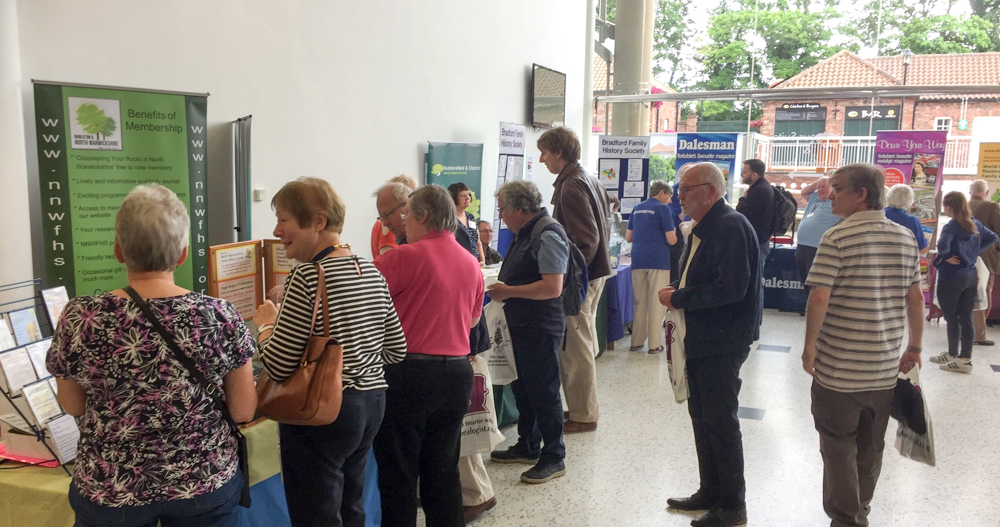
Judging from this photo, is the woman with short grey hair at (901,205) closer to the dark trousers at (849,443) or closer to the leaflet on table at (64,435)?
the dark trousers at (849,443)

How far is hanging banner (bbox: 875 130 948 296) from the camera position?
784cm

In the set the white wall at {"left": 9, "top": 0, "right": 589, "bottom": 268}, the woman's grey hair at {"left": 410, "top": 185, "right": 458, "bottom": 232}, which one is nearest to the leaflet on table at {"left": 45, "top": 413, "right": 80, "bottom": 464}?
the woman's grey hair at {"left": 410, "top": 185, "right": 458, "bottom": 232}

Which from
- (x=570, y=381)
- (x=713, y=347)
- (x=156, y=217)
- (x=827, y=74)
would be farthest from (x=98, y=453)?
(x=827, y=74)

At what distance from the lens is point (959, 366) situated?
17.4 ft

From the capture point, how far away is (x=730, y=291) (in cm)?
252

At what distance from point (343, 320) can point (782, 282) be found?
22.6ft

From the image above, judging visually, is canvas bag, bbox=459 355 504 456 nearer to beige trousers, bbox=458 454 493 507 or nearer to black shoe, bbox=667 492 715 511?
beige trousers, bbox=458 454 493 507

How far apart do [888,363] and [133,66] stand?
3.52 metres

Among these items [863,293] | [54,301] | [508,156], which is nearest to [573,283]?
[863,293]

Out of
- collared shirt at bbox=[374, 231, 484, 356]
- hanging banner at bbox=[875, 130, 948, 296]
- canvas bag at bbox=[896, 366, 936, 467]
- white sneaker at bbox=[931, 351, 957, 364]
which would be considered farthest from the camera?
hanging banner at bbox=[875, 130, 948, 296]

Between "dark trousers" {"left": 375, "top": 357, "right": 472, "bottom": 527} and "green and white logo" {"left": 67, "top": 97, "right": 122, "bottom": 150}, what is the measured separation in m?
1.78

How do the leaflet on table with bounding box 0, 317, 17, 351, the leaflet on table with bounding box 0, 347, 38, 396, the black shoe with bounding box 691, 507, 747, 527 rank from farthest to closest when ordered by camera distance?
1. the black shoe with bounding box 691, 507, 747, 527
2. the leaflet on table with bounding box 0, 317, 17, 351
3. the leaflet on table with bounding box 0, 347, 38, 396

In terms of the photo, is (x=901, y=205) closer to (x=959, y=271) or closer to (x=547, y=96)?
(x=959, y=271)

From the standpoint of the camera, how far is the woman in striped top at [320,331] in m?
1.70
